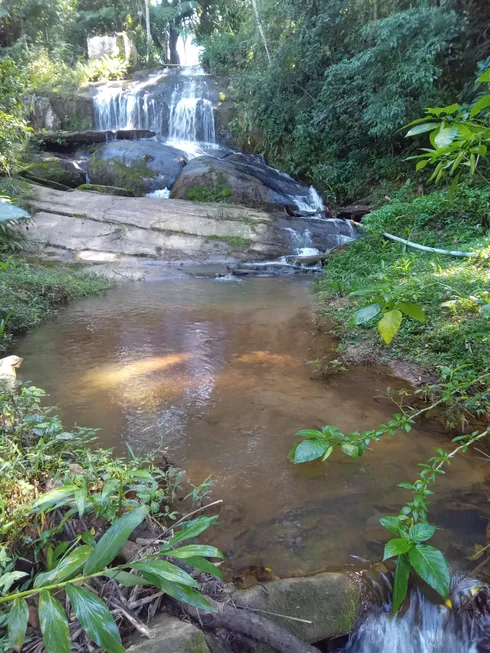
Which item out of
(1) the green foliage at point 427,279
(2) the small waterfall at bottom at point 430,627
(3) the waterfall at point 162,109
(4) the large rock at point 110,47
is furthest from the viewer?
(4) the large rock at point 110,47

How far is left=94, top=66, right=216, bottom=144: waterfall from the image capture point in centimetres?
1631

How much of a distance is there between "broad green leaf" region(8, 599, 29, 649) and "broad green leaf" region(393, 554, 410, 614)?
0.74 m

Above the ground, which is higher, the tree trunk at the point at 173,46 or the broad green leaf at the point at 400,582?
the tree trunk at the point at 173,46

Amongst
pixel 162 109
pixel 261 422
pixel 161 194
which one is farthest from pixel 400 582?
pixel 162 109

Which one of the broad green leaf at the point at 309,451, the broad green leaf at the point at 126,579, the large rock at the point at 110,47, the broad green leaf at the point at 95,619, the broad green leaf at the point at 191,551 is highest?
the large rock at the point at 110,47

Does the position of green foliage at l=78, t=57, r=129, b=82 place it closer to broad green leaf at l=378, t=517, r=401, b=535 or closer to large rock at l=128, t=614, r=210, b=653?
large rock at l=128, t=614, r=210, b=653

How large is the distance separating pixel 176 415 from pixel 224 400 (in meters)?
0.51

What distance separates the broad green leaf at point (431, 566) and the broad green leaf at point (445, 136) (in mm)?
995

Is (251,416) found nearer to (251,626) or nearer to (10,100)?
(251,626)

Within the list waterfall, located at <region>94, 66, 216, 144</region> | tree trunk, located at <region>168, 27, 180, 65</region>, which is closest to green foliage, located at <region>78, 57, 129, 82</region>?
waterfall, located at <region>94, 66, 216, 144</region>

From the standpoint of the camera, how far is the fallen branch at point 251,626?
1.60 meters

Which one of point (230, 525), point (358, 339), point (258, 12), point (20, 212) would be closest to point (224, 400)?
point (230, 525)

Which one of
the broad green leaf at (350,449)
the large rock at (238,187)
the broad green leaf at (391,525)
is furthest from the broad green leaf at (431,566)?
the large rock at (238,187)

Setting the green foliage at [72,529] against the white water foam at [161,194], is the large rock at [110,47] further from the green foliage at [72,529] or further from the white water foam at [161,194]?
the green foliage at [72,529]
